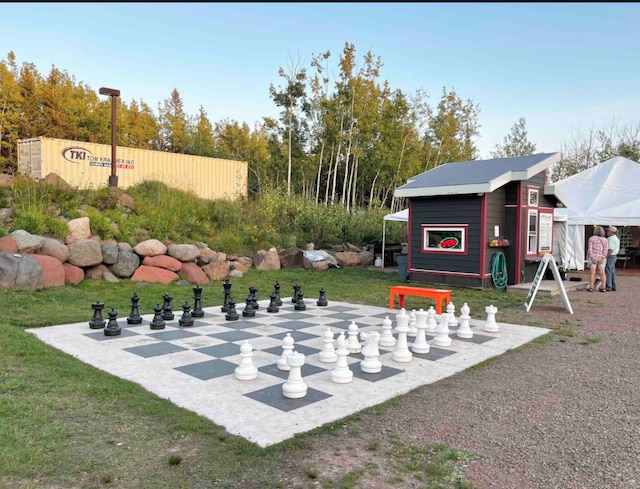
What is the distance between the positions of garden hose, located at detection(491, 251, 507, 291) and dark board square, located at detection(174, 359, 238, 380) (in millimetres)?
8491

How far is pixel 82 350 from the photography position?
5316 mm

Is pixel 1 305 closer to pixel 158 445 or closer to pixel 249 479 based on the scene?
pixel 158 445

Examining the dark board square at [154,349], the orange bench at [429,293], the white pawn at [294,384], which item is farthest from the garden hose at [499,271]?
the white pawn at [294,384]

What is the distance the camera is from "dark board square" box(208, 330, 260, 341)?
6.07m

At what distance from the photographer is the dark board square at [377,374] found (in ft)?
14.9

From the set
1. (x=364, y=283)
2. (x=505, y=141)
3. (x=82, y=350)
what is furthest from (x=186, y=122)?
(x=82, y=350)

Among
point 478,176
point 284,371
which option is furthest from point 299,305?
point 478,176

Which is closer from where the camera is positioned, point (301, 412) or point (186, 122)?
point (301, 412)

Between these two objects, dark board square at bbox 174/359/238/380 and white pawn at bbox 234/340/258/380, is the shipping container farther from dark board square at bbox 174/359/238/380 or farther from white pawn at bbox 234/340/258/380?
white pawn at bbox 234/340/258/380

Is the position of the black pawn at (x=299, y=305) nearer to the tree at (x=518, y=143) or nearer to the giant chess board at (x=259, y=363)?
the giant chess board at (x=259, y=363)

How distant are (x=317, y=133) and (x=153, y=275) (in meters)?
15.0

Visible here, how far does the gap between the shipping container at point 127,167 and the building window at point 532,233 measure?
1080 centimetres

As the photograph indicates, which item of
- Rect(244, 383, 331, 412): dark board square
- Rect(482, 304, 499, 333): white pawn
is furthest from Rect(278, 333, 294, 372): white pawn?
Rect(482, 304, 499, 333): white pawn

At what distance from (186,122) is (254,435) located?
37542mm
